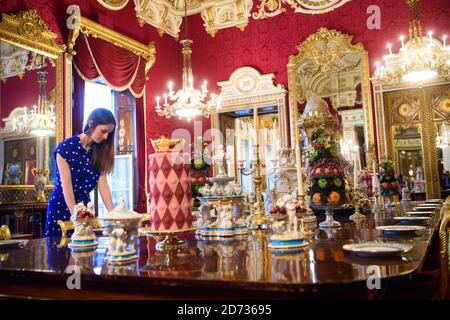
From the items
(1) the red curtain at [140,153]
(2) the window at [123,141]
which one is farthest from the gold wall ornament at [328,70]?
(2) the window at [123,141]

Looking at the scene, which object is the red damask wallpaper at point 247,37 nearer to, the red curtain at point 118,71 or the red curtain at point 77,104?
the red curtain at point 118,71

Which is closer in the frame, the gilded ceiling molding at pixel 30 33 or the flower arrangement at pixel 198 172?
the flower arrangement at pixel 198 172

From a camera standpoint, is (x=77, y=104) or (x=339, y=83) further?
(x=339, y=83)

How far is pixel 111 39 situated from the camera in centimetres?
661

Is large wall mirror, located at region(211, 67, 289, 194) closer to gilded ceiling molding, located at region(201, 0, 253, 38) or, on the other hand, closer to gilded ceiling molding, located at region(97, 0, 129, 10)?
gilded ceiling molding, located at region(201, 0, 253, 38)

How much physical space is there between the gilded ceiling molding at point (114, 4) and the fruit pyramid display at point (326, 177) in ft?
17.9

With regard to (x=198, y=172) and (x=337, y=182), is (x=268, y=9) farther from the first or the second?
(x=337, y=182)

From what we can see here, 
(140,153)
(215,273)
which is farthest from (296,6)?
A: (215,273)

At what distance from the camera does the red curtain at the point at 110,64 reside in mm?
6027

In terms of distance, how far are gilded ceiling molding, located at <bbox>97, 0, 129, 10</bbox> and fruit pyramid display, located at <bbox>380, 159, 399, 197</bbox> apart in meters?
5.01

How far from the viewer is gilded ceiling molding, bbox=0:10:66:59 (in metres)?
5.05

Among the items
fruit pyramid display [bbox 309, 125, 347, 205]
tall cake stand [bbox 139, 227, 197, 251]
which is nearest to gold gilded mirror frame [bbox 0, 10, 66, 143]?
fruit pyramid display [bbox 309, 125, 347, 205]

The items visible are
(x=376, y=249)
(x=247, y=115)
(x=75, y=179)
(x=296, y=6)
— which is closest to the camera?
(x=376, y=249)

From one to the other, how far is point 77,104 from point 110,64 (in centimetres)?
103
